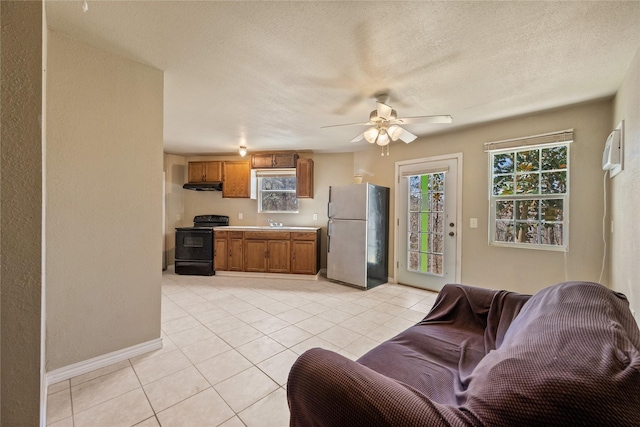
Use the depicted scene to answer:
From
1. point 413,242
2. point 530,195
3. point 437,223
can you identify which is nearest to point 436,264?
point 413,242

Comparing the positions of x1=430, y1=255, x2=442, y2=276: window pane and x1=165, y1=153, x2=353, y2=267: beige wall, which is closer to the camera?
x1=430, y1=255, x2=442, y2=276: window pane

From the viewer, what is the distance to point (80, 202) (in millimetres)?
1845

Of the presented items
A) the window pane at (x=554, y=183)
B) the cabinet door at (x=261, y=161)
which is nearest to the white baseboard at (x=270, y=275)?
the cabinet door at (x=261, y=161)

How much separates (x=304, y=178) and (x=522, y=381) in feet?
14.8

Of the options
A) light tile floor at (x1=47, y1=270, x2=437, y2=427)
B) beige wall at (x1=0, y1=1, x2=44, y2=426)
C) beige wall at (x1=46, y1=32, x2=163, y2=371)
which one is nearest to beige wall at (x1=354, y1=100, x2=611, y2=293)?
light tile floor at (x1=47, y1=270, x2=437, y2=427)

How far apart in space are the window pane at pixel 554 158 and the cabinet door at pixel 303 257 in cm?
333

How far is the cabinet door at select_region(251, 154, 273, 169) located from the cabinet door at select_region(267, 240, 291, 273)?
1503 mm

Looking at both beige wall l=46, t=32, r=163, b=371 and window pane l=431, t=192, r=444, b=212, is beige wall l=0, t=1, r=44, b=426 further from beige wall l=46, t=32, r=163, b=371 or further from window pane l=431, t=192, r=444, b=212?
window pane l=431, t=192, r=444, b=212

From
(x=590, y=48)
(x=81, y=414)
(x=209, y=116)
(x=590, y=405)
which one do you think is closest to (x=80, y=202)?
(x=81, y=414)

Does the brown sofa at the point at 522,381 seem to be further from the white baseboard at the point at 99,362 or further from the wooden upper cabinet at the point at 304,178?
the wooden upper cabinet at the point at 304,178

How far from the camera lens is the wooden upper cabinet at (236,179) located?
5184 mm

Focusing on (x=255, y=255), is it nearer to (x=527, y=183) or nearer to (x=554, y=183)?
(x=527, y=183)

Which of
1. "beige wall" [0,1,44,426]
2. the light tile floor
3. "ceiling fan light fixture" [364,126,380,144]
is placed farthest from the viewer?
"ceiling fan light fixture" [364,126,380,144]

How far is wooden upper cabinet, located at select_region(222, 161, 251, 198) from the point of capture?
518 cm
